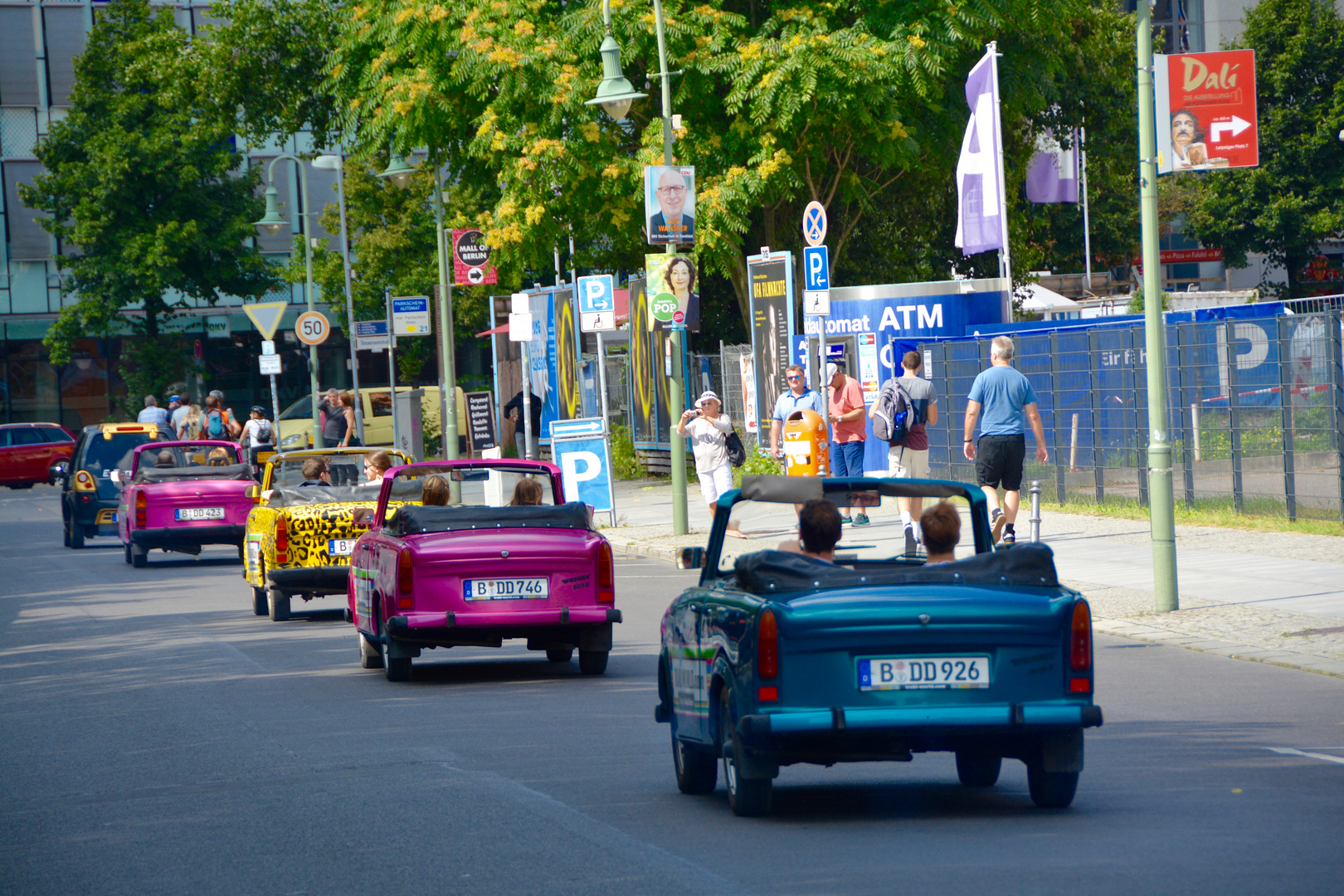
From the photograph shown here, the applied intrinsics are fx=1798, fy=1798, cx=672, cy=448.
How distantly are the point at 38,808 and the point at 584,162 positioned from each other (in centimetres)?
2242

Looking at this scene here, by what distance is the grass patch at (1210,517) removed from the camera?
727 inches

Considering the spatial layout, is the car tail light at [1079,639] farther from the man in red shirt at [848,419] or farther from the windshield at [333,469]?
the man in red shirt at [848,419]

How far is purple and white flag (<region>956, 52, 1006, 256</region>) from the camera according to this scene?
27.4m

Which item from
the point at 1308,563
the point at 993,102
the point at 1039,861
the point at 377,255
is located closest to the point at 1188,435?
the point at 1308,563

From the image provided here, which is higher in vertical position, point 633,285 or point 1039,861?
point 633,285

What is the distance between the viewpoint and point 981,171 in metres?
27.9

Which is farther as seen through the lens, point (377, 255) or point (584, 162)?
point (377, 255)

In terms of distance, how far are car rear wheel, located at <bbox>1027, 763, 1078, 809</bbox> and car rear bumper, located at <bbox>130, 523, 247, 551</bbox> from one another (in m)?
16.6

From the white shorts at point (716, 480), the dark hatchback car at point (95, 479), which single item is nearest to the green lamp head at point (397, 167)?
the dark hatchback car at point (95, 479)

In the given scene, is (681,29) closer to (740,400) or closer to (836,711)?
(740,400)

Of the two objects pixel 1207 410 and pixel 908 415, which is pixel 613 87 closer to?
pixel 908 415

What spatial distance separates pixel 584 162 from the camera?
2927 centimetres

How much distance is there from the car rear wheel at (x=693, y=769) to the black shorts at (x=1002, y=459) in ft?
32.3

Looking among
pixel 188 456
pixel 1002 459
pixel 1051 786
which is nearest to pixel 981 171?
pixel 1002 459
